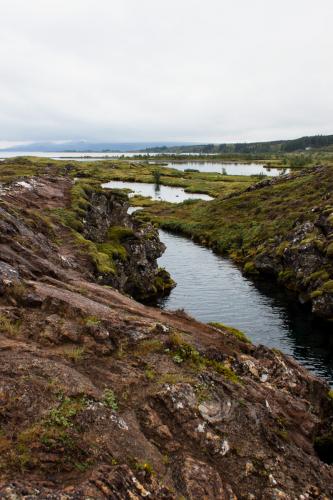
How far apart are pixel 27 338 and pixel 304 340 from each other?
48.7 metres

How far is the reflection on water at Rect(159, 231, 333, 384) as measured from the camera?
59594mm

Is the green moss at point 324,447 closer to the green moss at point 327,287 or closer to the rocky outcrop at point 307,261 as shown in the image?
the rocky outcrop at point 307,261

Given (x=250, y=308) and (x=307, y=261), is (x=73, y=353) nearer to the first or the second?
(x=250, y=308)

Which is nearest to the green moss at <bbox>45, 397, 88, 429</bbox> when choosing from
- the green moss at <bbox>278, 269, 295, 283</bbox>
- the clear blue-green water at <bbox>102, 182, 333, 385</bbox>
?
the clear blue-green water at <bbox>102, 182, 333, 385</bbox>

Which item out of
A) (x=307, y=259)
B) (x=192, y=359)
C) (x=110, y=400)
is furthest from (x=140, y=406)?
(x=307, y=259)

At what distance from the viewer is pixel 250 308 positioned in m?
73.9

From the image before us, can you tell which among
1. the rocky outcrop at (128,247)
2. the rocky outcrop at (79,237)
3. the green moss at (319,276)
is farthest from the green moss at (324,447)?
the green moss at (319,276)

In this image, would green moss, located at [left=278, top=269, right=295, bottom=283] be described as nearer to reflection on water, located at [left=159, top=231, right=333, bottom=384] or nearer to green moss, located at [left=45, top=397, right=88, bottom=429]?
reflection on water, located at [left=159, top=231, right=333, bottom=384]

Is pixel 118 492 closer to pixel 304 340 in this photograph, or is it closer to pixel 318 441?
pixel 318 441

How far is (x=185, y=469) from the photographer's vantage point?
734 inches

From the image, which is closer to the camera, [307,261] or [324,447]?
[324,447]

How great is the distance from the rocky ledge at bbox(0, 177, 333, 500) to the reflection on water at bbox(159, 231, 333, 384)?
28211 millimetres

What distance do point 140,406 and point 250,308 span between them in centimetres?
5538

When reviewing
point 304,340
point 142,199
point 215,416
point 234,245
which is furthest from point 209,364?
point 142,199
